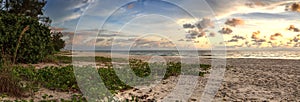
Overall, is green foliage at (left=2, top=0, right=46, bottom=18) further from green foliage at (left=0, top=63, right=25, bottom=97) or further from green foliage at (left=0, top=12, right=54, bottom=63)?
green foliage at (left=0, top=63, right=25, bottom=97)

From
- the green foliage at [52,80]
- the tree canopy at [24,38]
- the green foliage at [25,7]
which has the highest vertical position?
the green foliage at [25,7]

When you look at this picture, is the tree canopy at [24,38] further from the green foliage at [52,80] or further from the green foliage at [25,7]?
the green foliage at [25,7]

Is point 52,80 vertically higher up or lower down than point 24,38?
lower down

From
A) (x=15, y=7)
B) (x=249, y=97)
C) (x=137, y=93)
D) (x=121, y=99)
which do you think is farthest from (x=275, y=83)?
(x=15, y=7)

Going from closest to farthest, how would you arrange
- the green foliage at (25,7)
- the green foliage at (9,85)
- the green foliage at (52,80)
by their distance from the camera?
1. the green foliage at (9,85)
2. the green foliage at (52,80)
3. the green foliage at (25,7)

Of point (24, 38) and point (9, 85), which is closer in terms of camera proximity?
point (9, 85)

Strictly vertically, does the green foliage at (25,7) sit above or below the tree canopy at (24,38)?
above

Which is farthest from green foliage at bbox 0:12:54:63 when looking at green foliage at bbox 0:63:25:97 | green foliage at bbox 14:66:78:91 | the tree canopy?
green foliage at bbox 0:63:25:97

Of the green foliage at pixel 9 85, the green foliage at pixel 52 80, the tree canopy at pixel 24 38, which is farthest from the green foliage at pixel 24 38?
the green foliage at pixel 9 85

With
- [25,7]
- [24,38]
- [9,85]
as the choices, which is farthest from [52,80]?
[25,7]

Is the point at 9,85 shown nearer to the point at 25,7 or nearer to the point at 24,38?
the point at 24,38
